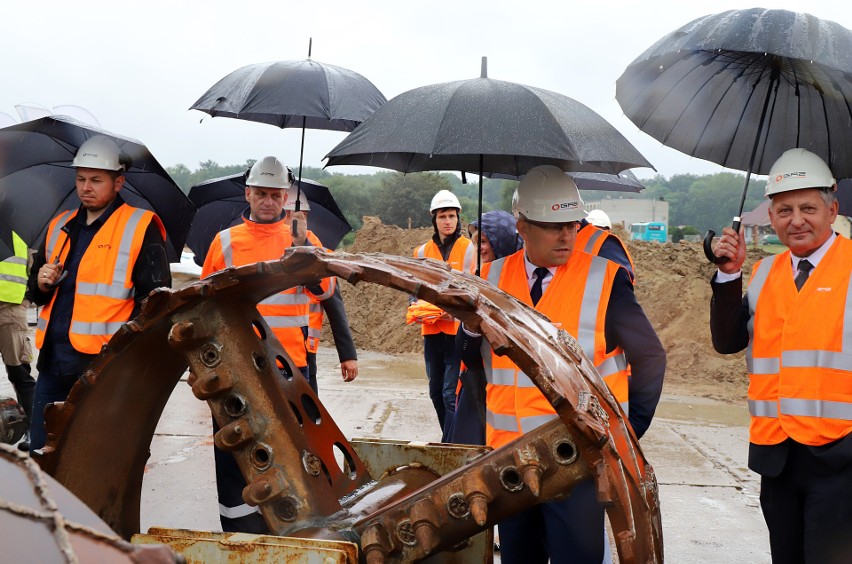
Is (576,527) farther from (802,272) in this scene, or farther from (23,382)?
(23,382)

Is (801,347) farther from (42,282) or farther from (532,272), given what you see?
(42,282)

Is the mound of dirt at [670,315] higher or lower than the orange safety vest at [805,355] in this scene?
lower

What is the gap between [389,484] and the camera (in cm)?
281

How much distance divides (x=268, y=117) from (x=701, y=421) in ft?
19.4

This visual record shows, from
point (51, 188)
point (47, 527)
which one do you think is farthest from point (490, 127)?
point (51, 188)

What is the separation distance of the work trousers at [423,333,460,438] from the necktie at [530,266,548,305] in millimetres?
3331

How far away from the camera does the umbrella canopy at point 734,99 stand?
329 centimetres

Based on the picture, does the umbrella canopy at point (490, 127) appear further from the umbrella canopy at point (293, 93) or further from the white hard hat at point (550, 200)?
the umbrella canopy at point (293, 93)

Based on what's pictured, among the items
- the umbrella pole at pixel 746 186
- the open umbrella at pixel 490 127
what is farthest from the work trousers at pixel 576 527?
the open umbrella at pixel 490 127

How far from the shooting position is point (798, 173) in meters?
3.33

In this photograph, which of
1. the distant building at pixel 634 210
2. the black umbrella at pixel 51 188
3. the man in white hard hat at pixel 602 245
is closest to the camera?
the man in white hard hat at pixel 602 245

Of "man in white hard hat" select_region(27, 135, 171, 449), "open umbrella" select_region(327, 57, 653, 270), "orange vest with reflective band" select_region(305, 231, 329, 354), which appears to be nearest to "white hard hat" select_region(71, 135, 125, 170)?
"man in white hard hat" select_region(27, 135, 171, 449)

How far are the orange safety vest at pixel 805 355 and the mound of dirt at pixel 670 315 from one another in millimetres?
8379

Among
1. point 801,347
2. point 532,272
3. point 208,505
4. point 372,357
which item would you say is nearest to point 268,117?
point 208,505
